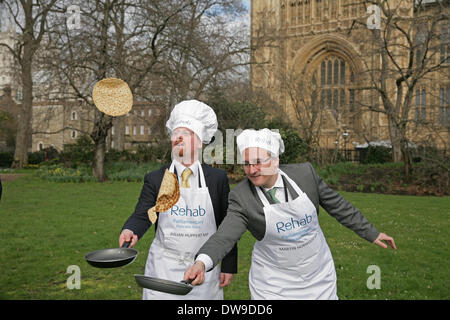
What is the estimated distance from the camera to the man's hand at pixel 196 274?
194 centimetres

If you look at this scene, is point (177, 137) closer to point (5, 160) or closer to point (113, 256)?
point (113, 256)

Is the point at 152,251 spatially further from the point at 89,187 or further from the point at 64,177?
the point at 64,177

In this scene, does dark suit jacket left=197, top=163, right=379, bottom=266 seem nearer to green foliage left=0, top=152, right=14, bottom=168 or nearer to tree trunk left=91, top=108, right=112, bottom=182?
tree trunk left=91, top=108, right=112, bottom=182

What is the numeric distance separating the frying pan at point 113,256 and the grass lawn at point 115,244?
2316 mm

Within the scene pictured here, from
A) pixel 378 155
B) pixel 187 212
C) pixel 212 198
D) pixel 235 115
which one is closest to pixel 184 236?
pixel 187 212

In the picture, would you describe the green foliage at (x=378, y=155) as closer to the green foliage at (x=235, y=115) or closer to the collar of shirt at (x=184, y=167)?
the green foliage at (x=235, y=115)

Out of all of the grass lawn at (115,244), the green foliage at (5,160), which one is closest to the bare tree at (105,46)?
the grass lawn at (115,244)

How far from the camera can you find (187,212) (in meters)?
2.77

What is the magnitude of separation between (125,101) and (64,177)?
14.3m

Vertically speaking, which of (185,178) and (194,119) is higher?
Result: (194,119)

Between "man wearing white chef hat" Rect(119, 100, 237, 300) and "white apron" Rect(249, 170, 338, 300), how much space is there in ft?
1.01

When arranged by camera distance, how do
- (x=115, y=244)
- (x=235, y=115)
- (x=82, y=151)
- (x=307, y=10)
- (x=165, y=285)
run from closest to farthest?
(x=165, y=285) < (x=115, y=244) < (x=235, y=115) < (x=82, y=151) < (x=307, y=10)

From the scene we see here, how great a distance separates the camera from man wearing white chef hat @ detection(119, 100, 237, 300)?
2.74 metres

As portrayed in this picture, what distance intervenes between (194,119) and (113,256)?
1050 millimetres
